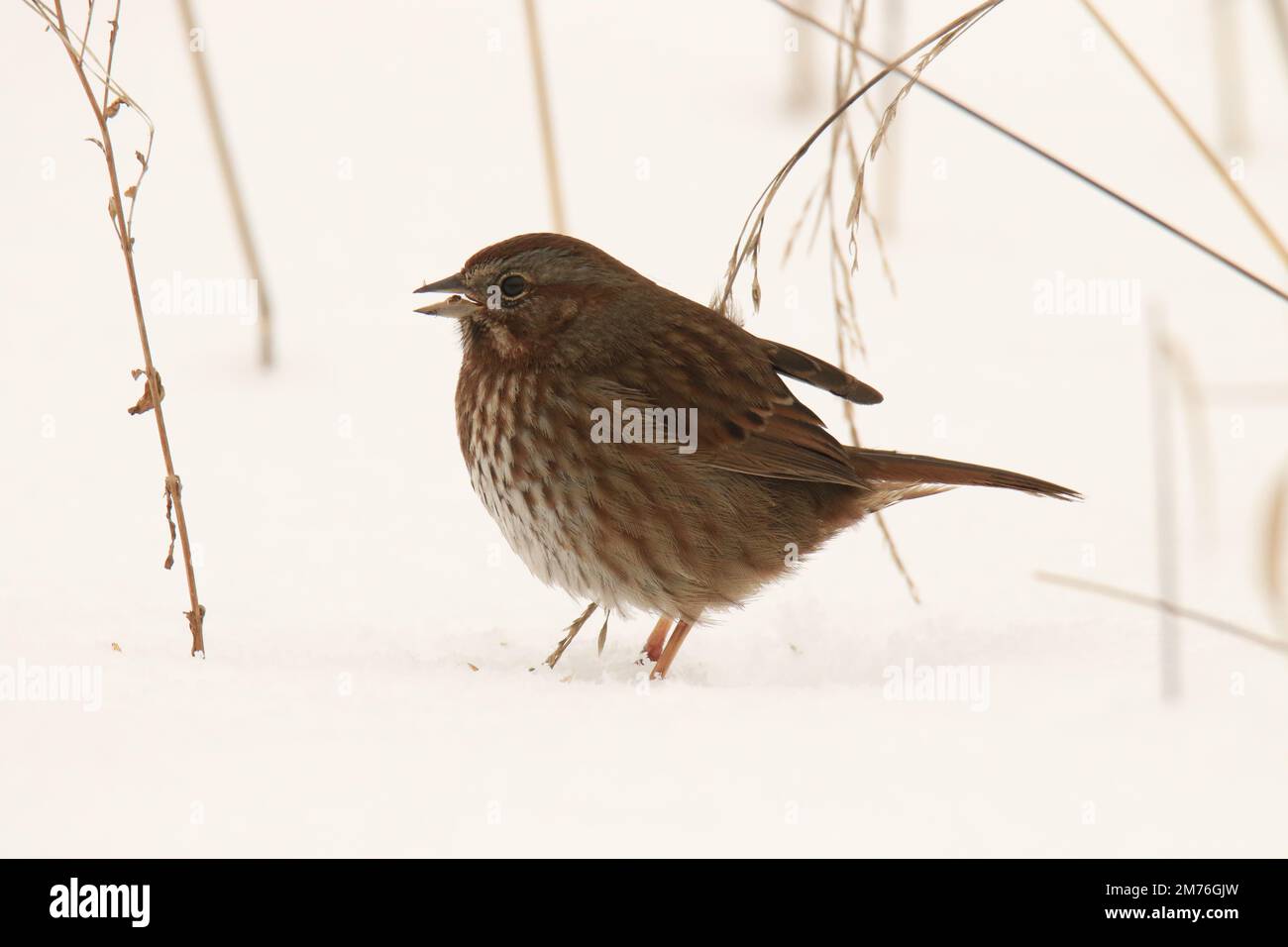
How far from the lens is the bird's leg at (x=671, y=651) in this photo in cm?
341

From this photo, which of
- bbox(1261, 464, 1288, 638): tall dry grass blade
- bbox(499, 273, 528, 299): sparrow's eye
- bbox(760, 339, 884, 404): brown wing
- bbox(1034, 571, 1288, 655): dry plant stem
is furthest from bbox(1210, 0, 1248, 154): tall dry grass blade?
bbox(1261, 464, 1288, 638): tall dry grass blade

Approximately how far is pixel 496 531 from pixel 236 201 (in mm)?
1510

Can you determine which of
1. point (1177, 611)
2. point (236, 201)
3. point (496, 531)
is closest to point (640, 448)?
point (496, 531)

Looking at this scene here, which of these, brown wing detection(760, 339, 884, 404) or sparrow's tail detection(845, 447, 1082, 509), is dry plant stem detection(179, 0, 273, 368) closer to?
brown wing detection(760, 339, 884, 404)

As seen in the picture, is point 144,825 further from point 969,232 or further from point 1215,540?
point 969,232

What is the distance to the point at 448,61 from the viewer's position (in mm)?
6469

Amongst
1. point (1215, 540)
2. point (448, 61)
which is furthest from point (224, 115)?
point (1215, 540)

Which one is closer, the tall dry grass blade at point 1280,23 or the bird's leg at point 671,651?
the tall dry grass blade at point 1280,23

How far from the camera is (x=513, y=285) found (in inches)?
143

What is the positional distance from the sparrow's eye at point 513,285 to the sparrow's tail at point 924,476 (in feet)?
2.92

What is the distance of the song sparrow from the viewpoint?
3438mm

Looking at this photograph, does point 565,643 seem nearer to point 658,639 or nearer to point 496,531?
point 658,639

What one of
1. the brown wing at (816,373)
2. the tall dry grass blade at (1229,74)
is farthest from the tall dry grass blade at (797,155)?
the tall dry grass blade at (1229,74)

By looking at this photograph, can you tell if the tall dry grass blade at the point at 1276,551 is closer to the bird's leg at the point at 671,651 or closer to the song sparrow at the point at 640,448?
the song sparrow at the point at 640,448
